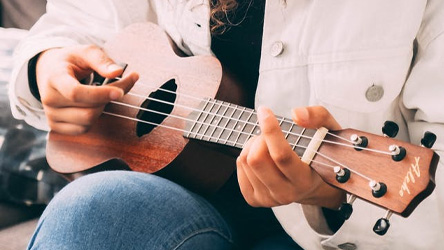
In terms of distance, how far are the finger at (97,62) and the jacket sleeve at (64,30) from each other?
96mm

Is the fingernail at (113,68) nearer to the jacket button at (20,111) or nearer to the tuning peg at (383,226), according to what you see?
the jacket button at (20,111)

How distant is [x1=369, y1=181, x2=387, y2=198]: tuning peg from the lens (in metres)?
0.57

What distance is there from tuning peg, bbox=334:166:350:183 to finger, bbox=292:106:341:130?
0.06m

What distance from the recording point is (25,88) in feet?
3.39

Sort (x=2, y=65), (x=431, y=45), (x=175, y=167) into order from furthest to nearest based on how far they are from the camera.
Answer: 1. (x=2, y=65)
2. (x=175, y=167)
3. (x=431, y=45)

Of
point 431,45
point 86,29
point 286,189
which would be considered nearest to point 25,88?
point 86,29

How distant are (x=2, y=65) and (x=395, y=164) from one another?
3.29 feet

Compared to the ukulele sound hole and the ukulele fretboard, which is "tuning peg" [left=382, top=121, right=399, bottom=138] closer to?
the ukulele fretboard

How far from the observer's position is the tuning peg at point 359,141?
2.00 ft

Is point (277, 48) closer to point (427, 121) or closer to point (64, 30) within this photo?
point (427, 121)

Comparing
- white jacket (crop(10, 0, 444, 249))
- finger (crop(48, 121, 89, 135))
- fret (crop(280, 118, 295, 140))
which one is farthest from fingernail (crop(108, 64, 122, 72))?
fret (crop(280, 118, 295, 140))

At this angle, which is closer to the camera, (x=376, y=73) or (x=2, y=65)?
(x=376, y=73)

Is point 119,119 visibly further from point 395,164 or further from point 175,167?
point 395,164

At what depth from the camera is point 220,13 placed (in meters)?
0.92
